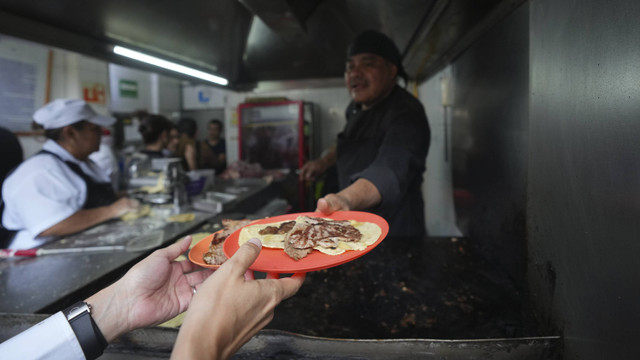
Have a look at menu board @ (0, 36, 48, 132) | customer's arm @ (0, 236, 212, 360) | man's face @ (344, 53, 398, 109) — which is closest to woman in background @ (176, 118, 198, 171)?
menu board @ (0, 36, 48, 132)

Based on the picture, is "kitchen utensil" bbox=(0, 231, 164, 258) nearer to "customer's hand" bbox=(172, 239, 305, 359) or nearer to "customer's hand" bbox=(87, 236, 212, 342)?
"customer's hand" bbox=(87, 236, 212, 342)

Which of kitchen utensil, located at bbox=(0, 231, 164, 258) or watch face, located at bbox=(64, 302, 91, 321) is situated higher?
watch face, located at bbox=(64, 302, 91, 321)

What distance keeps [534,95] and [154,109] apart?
22.4ft

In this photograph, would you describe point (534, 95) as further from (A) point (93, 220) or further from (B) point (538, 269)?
(A) point (93, 220)

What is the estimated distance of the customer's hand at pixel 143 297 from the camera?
2.83 feet

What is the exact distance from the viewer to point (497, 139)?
5.59 feet

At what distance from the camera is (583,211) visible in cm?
85

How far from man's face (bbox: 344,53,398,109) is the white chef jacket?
1970 millimetres

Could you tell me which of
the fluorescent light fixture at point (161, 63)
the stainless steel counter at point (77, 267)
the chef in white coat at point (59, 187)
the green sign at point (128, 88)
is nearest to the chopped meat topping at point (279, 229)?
the stainless steel counter at point (77, 267)

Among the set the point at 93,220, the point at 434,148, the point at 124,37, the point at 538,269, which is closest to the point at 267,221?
the point at 538,269

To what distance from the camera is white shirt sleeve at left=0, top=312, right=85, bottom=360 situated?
777 mm

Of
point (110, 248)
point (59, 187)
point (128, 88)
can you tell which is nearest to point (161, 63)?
point (59, 187)

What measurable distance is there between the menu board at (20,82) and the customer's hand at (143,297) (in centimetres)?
476

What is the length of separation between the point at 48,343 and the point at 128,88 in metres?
6.27
